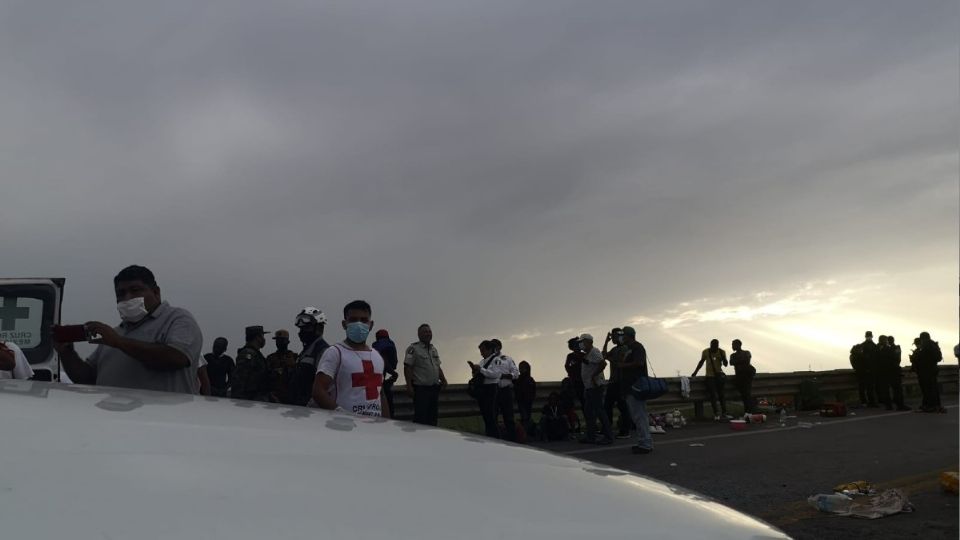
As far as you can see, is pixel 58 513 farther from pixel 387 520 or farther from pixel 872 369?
pixel 872 369

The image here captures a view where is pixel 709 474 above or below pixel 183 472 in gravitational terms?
below

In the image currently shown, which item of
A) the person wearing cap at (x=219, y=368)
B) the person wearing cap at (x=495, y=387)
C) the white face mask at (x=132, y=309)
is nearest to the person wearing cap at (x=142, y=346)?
the white face mask at (x=132, y=309)

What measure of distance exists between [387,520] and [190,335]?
3177 millimetres

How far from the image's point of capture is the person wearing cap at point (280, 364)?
24.9ft

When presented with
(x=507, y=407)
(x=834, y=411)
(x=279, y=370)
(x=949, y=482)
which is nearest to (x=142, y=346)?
(x=279, y=370)

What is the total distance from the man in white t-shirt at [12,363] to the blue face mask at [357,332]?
2.13 metres

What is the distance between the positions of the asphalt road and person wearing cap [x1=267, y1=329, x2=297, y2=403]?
10.6 ft

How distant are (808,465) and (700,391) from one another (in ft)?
23.0

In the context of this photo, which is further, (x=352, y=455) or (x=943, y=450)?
(x=943, y=450)

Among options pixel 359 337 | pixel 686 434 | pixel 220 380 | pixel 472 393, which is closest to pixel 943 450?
pixel 686 434

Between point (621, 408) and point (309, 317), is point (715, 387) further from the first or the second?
point (309, 317)

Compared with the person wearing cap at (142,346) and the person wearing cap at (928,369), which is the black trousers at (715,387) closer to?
the person wearing cap at (928,369)

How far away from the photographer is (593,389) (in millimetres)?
10859

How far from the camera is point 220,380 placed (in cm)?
921
